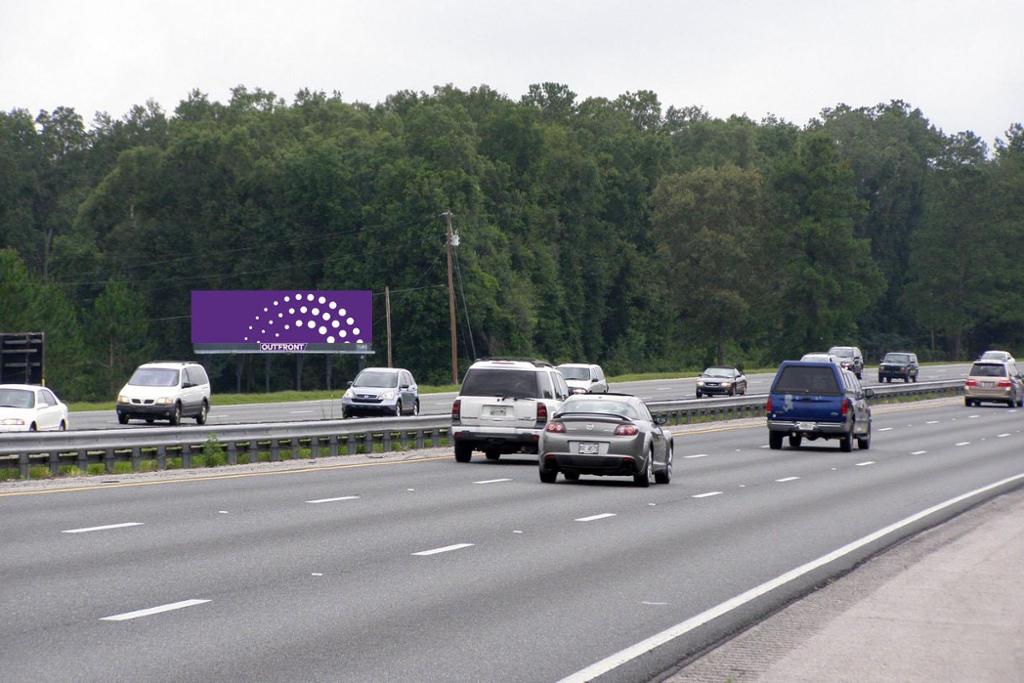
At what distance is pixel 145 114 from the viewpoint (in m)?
132

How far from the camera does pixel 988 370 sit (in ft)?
216

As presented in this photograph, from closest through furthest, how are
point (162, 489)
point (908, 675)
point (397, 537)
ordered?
point (908, 675) → point (397, 537) → point (162, 489)

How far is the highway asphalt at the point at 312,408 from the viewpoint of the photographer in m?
44.7

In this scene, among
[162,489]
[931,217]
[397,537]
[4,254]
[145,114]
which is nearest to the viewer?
[397,537]


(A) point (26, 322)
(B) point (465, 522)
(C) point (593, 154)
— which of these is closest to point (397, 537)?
(B) point (465, 522)

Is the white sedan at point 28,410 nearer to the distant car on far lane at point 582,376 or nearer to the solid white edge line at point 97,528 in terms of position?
the solid white edge line at point 97,528

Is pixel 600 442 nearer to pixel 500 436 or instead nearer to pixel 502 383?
pixel 500 436

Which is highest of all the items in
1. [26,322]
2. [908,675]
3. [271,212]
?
[271,212]

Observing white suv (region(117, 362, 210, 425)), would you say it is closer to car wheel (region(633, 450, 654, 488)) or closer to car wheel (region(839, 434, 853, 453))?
car wheel (region(839, 434, 853, 453))

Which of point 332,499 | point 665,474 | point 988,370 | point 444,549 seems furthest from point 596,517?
point 988,370

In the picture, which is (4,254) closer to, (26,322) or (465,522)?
(26,322)

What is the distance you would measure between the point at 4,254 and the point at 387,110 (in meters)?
43.8

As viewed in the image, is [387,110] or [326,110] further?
[387,110]

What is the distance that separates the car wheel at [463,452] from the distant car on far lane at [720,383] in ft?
127
